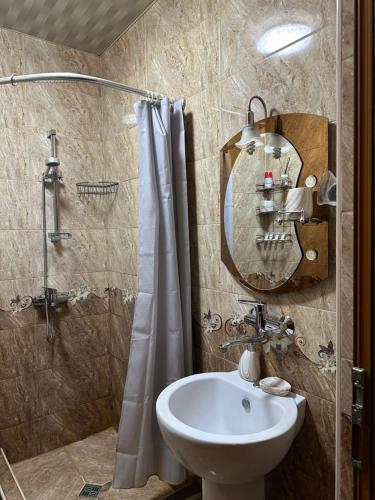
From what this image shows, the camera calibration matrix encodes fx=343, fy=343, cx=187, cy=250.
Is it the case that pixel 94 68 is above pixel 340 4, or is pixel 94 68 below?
above

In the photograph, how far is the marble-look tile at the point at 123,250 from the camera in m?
2.27

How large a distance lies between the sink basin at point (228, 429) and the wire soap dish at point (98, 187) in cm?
150

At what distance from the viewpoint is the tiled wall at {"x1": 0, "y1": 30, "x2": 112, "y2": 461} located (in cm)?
215

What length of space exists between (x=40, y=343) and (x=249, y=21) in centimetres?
215

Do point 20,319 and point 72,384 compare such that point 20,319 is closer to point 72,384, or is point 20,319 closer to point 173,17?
point 72,384

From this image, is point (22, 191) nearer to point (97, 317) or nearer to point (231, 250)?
point (97, 317)

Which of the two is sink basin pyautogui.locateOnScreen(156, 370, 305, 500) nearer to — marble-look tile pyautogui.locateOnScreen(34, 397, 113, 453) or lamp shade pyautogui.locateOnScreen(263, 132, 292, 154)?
lamp shade pyautogui.locateOnScreen(263, 132, 292, 154)

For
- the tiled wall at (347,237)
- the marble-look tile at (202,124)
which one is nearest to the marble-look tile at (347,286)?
the tiled wall at (347,237)

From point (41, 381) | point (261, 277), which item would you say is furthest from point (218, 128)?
point (41, 381)

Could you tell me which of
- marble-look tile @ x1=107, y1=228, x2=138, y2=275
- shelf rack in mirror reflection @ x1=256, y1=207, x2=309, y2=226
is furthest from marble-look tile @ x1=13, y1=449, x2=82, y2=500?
shelf rack in mirror reflection @ x1=256, y1=207, x2=309, y2=226

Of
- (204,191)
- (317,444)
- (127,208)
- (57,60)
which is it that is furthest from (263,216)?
(57,60)

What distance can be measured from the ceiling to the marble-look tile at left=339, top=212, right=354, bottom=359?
1931mm

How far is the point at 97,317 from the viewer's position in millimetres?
2494

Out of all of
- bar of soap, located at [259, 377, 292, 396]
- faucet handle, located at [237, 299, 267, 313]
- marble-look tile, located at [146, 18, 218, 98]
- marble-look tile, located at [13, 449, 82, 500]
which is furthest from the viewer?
marble-look tile, located at [13, 449, 82, 500]
